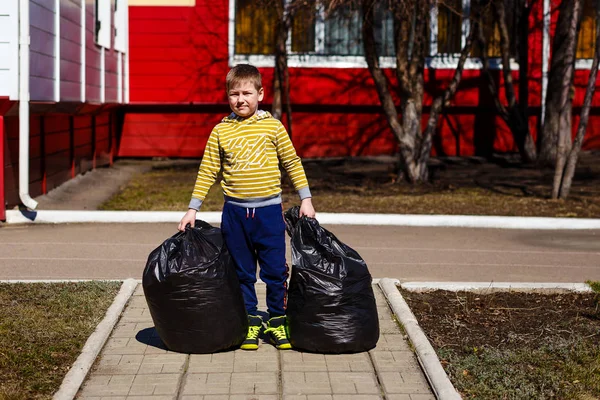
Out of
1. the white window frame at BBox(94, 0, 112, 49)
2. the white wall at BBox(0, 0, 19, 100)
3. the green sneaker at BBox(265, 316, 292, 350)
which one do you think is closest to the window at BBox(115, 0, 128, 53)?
the white window frame at BBox(94, 0, 112, 49)

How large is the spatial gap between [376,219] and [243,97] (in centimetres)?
611

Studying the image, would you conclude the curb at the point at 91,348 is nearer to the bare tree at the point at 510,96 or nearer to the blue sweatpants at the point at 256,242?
the blue sweatpants at the point at 256,242

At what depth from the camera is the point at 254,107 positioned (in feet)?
19.0

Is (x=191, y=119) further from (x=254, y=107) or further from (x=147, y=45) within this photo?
(x=254, y=107)

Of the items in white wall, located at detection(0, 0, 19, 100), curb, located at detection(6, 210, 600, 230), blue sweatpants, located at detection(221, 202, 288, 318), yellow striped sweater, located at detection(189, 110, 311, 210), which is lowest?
curb, located at detection(6, 210, 600, 230)

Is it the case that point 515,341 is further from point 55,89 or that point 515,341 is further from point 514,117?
point 514,117

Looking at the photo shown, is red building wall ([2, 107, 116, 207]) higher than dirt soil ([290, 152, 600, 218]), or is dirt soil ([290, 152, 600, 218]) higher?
red building wall ([2, 107, 116, 207])

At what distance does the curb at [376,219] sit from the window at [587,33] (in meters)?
10.2

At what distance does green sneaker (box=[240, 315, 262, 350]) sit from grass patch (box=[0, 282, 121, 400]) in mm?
978

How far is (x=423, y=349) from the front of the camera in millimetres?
5727

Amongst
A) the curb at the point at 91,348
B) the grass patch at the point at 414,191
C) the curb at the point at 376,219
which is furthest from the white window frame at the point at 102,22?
the curb at the point at 91,348

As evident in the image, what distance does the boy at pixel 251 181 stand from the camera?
579 centimetres

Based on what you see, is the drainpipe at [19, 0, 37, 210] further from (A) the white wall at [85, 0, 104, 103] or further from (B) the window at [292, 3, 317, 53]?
(B) the window at [292, 3, 317, 53]

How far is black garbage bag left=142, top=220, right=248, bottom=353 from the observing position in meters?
5.59
